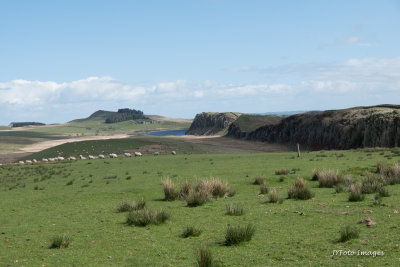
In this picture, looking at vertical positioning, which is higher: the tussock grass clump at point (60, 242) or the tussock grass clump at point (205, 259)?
the tussock grass clump at point (205, 259)

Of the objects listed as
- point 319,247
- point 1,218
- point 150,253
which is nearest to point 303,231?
point 319,247

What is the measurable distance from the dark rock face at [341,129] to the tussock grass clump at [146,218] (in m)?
55.0

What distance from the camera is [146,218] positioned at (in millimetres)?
15703

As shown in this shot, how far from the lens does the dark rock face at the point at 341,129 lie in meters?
66.0

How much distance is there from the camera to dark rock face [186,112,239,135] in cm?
16138

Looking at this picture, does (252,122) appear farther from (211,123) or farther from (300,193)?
(300,193)

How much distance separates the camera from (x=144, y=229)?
1508 centimetres

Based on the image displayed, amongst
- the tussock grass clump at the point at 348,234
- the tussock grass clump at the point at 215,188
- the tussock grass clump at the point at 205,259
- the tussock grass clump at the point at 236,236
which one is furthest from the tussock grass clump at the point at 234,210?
the tussock grass clump at the point at 205,259

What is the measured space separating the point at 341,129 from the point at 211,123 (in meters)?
93.3

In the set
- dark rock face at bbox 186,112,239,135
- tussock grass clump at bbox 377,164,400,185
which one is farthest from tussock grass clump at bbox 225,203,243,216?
dark rock face at bbox 186,112,239,135

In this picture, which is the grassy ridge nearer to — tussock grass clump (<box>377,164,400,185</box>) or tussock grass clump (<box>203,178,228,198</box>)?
tussock grass clump (<box>377,164,400,185</box>)

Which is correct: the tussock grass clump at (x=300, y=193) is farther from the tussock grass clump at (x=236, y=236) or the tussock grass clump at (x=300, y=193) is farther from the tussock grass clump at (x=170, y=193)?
the tussock grass clump at (x=236, y=236)

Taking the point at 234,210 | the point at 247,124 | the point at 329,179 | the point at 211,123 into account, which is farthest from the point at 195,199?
the point at 211,123

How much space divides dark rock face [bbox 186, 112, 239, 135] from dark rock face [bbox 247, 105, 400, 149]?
46.9m
